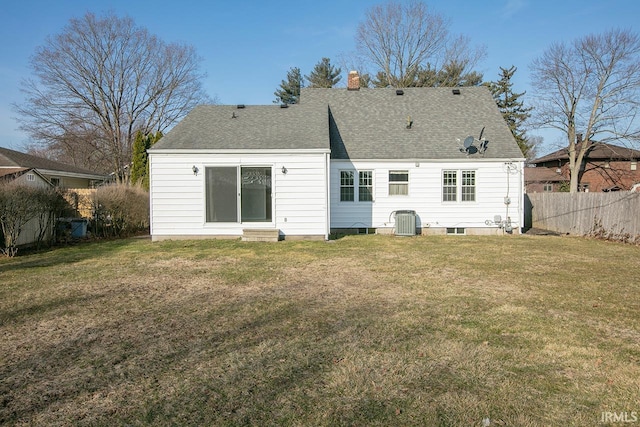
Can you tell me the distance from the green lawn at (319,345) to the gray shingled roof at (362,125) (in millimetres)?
6225

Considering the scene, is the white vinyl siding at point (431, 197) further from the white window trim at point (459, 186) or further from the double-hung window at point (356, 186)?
the double-hung window at point (356, 186)

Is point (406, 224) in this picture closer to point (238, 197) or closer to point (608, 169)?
point (238, 197)

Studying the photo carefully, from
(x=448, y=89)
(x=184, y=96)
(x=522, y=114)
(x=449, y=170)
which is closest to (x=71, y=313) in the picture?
(x=449, y=170)

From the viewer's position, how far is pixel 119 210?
14.7 meters

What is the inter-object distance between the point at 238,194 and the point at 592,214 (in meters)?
12.5

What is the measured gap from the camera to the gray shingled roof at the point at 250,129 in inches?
510

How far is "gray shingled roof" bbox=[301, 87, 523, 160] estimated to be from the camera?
1524 cm

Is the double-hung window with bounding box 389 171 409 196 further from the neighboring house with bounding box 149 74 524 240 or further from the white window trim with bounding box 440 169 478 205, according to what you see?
the white window trim with bounding box 440 169 478 205

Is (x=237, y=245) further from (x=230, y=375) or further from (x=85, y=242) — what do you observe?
(x=230, y=375)

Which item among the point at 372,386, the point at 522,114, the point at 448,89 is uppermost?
the point at 522,114

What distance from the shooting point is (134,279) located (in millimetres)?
7539

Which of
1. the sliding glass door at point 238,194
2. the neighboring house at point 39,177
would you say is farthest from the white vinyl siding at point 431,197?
the neighboring house at point 39,177

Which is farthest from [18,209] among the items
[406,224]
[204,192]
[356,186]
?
[406,224]

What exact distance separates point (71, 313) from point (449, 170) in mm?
13031
